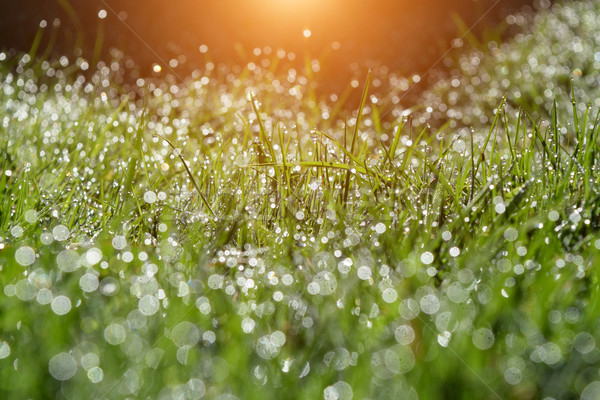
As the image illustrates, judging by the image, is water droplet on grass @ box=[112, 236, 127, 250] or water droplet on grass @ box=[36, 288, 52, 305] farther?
water droplet on grass @ box=[112, 236, 127, 250]

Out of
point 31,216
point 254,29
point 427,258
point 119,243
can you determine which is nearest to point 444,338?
point 427,258

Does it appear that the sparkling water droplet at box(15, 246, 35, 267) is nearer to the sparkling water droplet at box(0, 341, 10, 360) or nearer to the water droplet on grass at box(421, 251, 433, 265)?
the sparkling water droplet at box(0, 341, 10, 360)

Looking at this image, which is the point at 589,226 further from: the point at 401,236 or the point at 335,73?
the point at 335,73

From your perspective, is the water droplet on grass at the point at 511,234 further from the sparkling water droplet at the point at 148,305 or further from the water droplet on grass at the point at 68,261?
the water droplet on grass at the point at 68,261

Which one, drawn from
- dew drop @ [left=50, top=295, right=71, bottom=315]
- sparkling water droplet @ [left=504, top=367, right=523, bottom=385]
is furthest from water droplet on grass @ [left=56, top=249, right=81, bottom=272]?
sparkling water droplet @ [left=504, top=367, right=523, bottom=385]

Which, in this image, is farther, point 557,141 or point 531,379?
point 557,141

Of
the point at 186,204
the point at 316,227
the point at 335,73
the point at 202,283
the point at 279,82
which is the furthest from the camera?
the point at 335,73

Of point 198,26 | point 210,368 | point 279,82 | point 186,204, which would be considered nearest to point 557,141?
point 186,204
